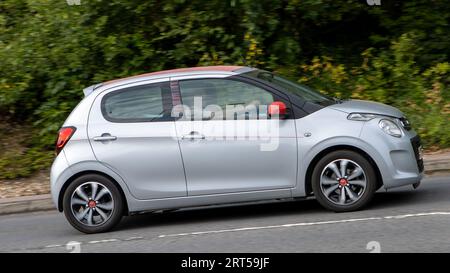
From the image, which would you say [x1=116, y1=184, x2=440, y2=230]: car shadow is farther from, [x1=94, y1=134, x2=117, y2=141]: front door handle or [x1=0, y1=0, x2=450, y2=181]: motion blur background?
[x1=0, y1=0, x2=450, y2=181]: motion blur background

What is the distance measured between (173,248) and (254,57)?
6095 millimetres

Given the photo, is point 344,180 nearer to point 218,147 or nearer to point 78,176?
point 218,147

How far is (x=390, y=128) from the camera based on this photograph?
850 cm

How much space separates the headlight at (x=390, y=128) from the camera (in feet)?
27.8

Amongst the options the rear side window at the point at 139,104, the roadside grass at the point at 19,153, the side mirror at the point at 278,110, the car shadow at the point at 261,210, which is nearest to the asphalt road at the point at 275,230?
the car shadow at the point at 261,210

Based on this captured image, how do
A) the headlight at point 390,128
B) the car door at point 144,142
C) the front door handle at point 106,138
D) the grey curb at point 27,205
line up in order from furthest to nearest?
the grey curb at point 27,205 < the front door handle at point 106,138 < the car door at point 144,142 < the headlight at point 390,128

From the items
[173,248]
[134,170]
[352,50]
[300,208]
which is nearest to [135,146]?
[134,170]

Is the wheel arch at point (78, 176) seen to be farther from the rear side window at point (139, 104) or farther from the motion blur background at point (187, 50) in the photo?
the motion blur background at point (187, 50)

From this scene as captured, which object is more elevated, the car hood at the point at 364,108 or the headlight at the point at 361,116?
the car hood at the point at 364,108

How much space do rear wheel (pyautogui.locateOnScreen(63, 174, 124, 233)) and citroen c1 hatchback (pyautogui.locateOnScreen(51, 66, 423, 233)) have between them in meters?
0.01

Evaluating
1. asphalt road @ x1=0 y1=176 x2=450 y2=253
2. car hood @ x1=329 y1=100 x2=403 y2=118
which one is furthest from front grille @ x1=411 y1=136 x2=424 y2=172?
asphalt road @ x1=0 y1=176 x2=450 y2=253

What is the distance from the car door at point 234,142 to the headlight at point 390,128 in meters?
0.94

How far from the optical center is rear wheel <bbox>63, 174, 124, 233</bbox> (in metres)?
8.91

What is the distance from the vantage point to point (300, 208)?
9266mm
